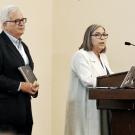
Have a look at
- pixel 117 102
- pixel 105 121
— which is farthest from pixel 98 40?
pixel 117 102

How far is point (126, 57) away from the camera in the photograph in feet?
14.4

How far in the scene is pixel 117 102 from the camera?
305cm

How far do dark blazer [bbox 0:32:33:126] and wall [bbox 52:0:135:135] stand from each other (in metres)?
1.68

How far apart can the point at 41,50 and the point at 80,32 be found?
19.8 inches

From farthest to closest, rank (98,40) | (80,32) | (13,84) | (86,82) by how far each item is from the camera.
→ 1. (80,32)
2. (98,40)
3. (86,82)
4. (13,84)

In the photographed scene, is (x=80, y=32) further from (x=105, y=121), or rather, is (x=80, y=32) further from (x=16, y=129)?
(x=16, y=129)

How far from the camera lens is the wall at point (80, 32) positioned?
14.5ft

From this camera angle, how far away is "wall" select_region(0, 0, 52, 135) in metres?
4.71

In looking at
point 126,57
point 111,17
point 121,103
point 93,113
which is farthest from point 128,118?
point 111,17

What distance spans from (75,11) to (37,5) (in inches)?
17.7

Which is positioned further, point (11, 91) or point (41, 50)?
point (41, 50)

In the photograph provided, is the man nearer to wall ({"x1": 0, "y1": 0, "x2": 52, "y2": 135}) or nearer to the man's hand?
the man's hand

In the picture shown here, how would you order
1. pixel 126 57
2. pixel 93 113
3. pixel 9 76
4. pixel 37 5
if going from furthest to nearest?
A: pixel 37 5 < pixel 126 57 < pixel 93 113 < pixel 9 76

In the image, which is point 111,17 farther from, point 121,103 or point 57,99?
point 121,103
